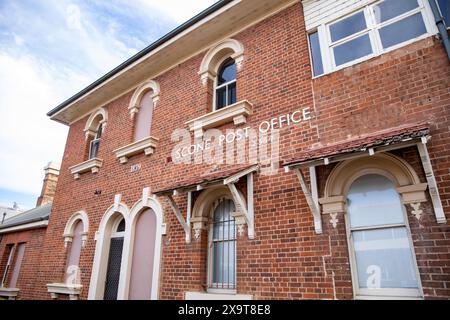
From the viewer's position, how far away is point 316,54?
5883 millimetres

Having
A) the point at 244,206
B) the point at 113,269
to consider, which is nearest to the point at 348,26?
the point at 244,206

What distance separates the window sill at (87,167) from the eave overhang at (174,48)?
2.33 m

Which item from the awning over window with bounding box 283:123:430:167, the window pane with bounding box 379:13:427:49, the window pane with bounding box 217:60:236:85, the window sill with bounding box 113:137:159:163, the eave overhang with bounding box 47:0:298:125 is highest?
the eave overhang with bounding box 47:0:298:125

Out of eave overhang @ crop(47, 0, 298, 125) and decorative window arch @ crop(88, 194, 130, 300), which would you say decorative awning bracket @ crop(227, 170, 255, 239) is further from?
eave overhang @ crop(47, 0, 298, 125)

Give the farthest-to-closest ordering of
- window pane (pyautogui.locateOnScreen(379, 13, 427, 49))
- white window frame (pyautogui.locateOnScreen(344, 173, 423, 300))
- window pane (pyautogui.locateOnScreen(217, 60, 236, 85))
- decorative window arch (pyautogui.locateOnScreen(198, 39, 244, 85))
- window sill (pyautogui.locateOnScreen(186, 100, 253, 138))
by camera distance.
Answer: window pane (pyautogui.locateOnScreen(217, 60, 236, 85)) < decorative window arch (pyautogui.locateOnScreen(198, 39, 244, 85)) < window sill (pyautogui.locateOnScreen(186, 100, 253, 138)) < window pane (pyautogui.locateOnScreen(379, 13, 427, 49)) < white window frame (pyautogui.locateOnScreen(344, 173, 423, 300))

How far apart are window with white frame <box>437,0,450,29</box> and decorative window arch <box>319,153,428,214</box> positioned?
2347mm

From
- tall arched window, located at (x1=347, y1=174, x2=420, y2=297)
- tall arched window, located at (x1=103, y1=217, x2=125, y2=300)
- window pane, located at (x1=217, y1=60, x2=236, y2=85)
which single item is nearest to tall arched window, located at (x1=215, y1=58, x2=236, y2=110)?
window pane, located at (x1=217, y1=60, x2=236, y2=85)

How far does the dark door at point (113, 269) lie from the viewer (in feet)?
25.2

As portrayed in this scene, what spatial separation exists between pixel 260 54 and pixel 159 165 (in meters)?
Result: 3.64

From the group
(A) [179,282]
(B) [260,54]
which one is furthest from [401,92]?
(A) [179,282]

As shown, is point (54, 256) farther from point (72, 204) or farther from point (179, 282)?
point (179, 282)

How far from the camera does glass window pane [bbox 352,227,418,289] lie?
4.01 m
